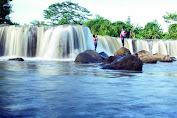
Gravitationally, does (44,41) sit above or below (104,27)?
below

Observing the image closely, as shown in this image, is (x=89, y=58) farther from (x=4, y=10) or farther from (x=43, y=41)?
(x=4, y=10)

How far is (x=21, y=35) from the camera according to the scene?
34031mm

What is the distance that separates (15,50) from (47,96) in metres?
29.1

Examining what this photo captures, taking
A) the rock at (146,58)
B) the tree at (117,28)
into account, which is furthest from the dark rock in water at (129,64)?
the tree at (117,28)

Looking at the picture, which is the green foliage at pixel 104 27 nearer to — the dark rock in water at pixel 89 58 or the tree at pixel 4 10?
the tree at pixel 4 10

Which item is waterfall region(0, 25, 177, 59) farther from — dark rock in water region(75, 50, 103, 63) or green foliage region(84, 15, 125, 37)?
green foliage region(84, 15, 125, 37)

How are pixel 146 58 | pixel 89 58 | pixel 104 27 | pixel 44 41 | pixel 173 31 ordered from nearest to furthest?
pixel 89 58 < pixel 146 58 < pixel 44 41 < pixel 173 31 < pixel 104 27

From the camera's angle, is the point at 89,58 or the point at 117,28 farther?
the point at 117,28

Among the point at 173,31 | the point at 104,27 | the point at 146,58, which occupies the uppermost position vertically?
the point at 104,27

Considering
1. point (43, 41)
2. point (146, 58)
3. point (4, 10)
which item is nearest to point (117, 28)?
point (4, 10)

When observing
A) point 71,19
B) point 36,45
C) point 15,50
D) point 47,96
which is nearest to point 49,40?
point 36,45

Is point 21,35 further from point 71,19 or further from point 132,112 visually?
point 71,19

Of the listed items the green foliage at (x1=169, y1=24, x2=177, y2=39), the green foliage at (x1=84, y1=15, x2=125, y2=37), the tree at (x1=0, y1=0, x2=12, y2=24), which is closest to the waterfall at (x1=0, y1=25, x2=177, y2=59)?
the tree at (x1=0, y1=0, x2=12, y2=24)

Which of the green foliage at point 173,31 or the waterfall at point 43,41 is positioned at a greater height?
the green foliage at point 173,31
